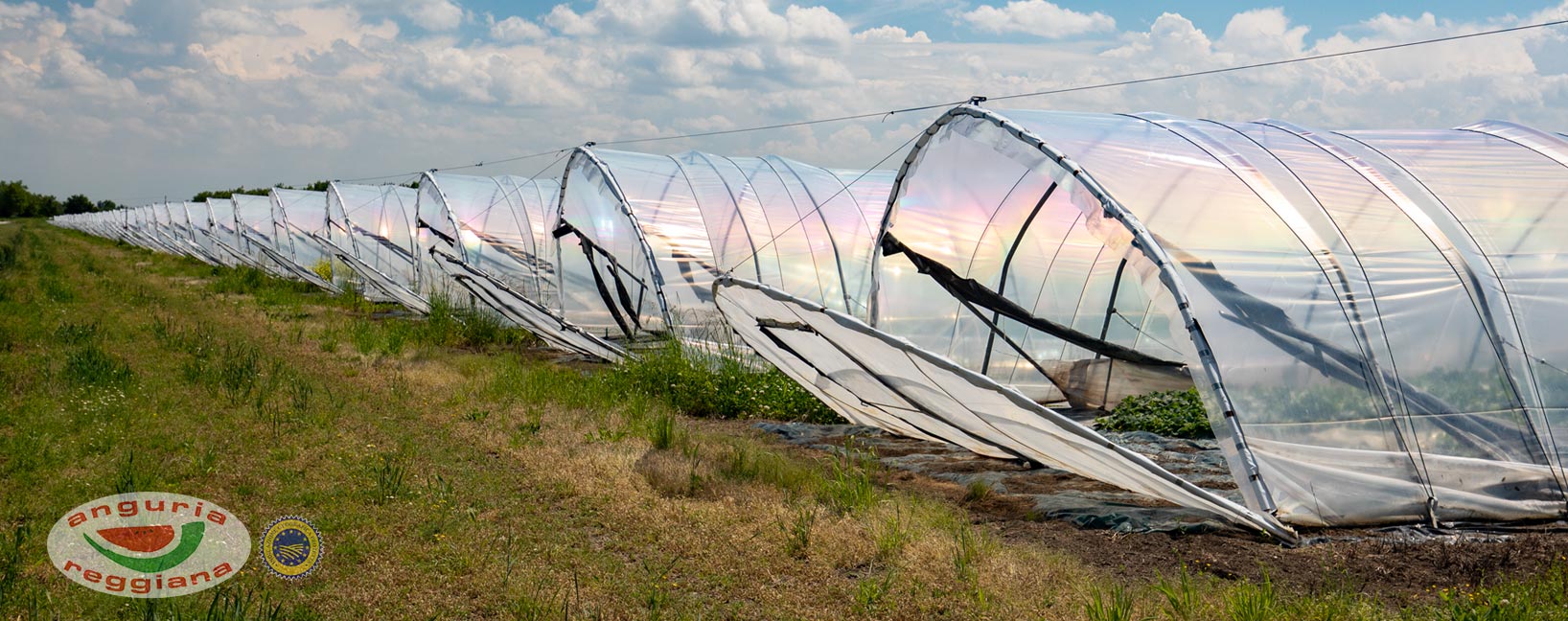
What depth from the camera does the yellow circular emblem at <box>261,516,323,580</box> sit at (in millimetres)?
5270

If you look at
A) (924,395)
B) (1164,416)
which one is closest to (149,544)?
(924,395)

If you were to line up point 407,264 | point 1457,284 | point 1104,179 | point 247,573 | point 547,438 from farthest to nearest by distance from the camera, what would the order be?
point 407,264 → point 547,438 → point 1104,179 → point 1457,284 → point 247,573

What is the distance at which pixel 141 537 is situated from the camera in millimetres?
5504

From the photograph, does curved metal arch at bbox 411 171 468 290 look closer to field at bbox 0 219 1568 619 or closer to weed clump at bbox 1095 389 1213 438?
field at bbox 0 219 1568 619

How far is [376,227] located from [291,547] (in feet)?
60.2

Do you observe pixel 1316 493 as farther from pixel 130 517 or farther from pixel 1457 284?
pixel 130 517

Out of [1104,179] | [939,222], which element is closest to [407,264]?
[939,222]

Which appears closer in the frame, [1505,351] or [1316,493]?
[1316,493]

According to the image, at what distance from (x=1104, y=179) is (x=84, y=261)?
34688 millimetres

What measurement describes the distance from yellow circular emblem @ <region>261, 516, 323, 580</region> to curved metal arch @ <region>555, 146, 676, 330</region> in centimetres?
683

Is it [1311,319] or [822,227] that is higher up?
[1311,319]

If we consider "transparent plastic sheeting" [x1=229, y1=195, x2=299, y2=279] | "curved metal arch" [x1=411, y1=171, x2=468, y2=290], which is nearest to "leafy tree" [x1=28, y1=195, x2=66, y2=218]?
"transparent plastic sheeting" [x1=229, y1=195, x2=299, y2=279]

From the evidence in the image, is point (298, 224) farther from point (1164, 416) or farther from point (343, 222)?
point (1164, 416)

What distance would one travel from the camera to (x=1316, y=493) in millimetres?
5875
